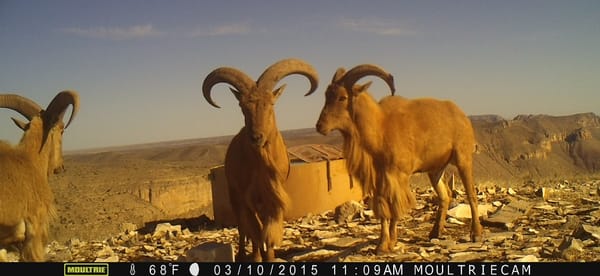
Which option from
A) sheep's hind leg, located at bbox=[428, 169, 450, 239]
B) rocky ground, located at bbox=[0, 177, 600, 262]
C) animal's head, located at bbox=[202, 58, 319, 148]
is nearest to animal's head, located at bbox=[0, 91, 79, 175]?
rocky ground, located at bbox=[0, 177, 600, 262]

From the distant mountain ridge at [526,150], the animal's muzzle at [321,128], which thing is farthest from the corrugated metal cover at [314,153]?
the distant mountain ridge at [526,150]

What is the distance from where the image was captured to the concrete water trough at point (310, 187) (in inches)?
437

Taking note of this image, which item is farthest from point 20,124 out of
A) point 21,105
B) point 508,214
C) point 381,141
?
point 508,214

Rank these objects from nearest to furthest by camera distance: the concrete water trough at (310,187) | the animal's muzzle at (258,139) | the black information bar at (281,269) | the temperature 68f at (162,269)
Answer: the black information bar at (281,269) < the temperature 68f at (162,269) < the animal's muzzle at (258,139) < the concrete water trough at (310,187)

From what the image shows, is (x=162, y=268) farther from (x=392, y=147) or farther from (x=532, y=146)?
(x=532, y=146)

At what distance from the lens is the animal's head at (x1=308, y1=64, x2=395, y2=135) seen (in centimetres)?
693

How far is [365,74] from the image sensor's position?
697 centimetres

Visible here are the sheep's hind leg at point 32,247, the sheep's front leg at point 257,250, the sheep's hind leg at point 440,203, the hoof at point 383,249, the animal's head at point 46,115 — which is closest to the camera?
the sheep's hind leg at point 32,247

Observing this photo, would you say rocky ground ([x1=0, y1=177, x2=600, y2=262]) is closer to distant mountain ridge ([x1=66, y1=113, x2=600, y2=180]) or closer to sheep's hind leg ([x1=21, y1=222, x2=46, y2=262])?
sheep's hind leg ([x1=21, y1=222, x2=46, y2=262])

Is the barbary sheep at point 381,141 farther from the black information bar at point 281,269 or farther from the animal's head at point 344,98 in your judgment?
the black information bar at point 281,269

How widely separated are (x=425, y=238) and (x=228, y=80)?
13.9 ft

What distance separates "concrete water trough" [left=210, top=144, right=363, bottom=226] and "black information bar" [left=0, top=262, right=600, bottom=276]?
493cm

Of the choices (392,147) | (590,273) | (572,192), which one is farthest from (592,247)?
(572,192)

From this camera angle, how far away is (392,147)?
22.8ft
